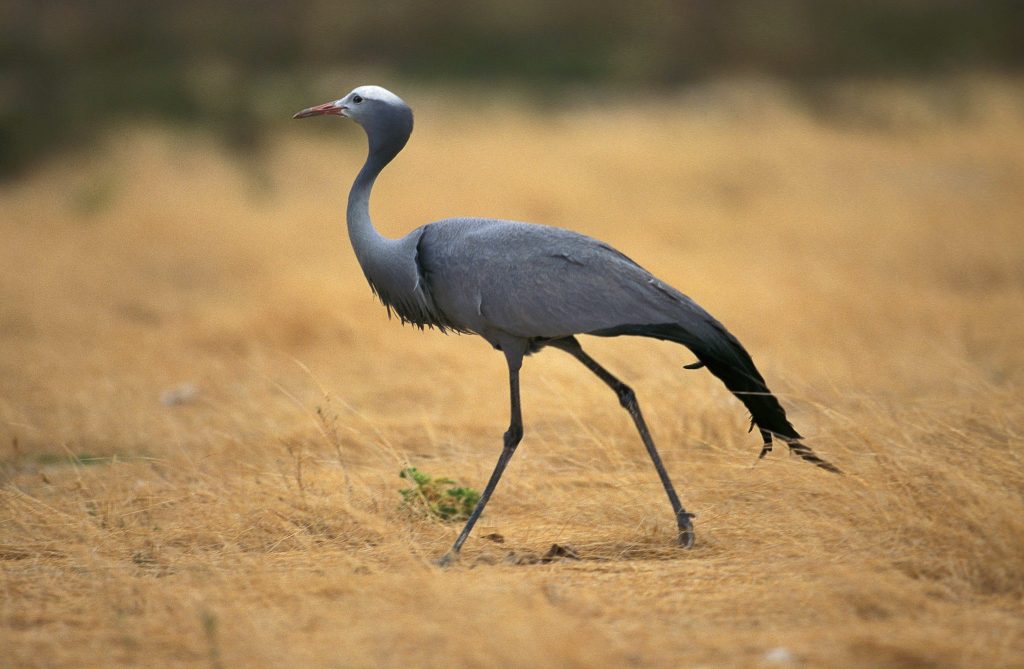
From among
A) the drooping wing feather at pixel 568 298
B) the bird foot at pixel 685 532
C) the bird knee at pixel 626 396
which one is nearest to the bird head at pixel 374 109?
the drooping wing feather at pixel 568 298

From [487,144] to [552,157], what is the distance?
1.04 m

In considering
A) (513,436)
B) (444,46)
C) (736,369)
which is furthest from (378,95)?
(444,46)

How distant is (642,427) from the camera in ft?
15.7

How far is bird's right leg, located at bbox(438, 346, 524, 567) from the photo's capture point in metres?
4.44

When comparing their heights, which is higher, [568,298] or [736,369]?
[568,298]

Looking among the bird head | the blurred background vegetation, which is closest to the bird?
the bird head

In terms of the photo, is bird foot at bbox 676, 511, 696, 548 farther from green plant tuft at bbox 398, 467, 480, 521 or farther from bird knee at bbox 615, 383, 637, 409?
green plant tuft at bbox 398, 467, 480, 521

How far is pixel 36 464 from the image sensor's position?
6098 mm

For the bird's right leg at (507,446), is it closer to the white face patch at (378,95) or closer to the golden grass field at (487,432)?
the golden grass field at (487,432)

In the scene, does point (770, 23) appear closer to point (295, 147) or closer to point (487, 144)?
point (487, 144)

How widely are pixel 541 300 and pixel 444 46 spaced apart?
22648 millimetres

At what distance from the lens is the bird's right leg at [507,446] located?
4.44 m

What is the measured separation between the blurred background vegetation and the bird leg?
37.1 feet

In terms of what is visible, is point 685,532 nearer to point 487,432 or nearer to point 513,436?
point 513,436
